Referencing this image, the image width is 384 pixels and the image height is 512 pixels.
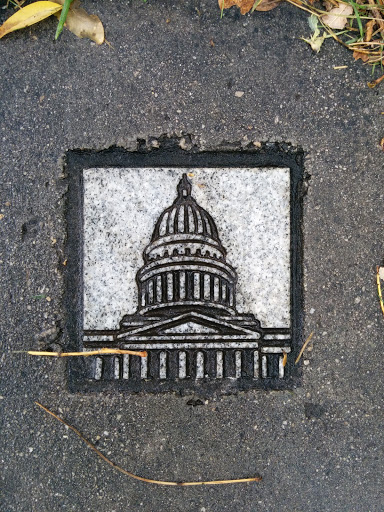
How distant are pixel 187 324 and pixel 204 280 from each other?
0.71ft

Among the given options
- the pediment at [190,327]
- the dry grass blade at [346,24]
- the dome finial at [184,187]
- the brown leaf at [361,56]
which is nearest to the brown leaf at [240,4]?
the dry grass blade at [346,24]

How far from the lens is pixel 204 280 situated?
5.60 ft

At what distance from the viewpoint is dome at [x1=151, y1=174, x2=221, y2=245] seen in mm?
1708

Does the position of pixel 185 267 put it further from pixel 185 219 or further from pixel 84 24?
pixel 84 24

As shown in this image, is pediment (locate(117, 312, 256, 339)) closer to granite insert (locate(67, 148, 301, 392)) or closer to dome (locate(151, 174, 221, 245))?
granite insert (locate(67, 148, 301, 392))

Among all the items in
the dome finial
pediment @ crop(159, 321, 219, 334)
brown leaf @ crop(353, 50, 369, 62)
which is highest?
brown leaf @ crop(353, 50, 369, 62)

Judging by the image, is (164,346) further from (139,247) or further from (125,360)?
(139,247)

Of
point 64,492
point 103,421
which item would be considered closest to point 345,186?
point 103,421

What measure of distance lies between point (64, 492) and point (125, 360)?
67 centimetres

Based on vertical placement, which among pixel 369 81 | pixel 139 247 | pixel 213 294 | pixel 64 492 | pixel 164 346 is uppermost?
pixel 369 81

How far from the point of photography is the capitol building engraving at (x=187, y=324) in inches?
66.9

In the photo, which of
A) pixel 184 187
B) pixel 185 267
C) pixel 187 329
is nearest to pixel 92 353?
pixel 187 329

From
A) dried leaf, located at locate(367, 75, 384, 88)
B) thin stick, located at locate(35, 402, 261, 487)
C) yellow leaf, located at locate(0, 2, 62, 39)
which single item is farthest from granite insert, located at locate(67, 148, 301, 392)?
yellow leaf, located at locate(0, 2, 62, 39)

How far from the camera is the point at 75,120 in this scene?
1.75 metres
